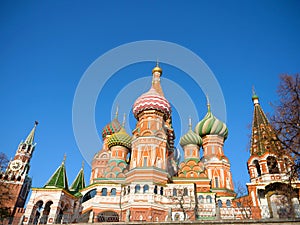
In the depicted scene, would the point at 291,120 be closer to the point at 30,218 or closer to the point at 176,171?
the point at 176,171

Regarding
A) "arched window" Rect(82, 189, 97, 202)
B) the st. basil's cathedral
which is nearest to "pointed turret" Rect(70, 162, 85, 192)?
the st. basil's cathedral

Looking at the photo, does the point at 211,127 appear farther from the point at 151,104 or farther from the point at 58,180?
the point at 58,180

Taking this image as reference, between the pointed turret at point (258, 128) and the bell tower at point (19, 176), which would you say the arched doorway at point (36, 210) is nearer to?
the bell tower at point (19, 176)

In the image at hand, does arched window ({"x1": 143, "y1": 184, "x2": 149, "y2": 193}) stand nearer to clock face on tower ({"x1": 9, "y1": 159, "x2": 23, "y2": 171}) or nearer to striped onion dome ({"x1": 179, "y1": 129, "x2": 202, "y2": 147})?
striped onion dome ({"x1": 179, "y1": 129, "x2": 202, "y2": 147})

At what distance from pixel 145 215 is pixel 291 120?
15064 mm

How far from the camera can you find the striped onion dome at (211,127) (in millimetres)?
37250

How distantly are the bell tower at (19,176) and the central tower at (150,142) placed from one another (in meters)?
17.8

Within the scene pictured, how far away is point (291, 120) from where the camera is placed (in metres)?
13.9

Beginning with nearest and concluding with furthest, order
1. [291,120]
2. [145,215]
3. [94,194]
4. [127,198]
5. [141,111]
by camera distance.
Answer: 1. [291,120]
2. [145,215]
3. [127,198]
4. [94,194]
5. [141,111]

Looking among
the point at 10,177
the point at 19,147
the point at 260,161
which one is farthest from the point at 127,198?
the point at 19,147

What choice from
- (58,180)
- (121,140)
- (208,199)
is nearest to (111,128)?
(121,140)

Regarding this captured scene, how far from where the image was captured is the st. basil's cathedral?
23.1 meters

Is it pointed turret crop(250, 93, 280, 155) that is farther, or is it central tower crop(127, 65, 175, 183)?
central tower crop(127, 65, 175, 183)

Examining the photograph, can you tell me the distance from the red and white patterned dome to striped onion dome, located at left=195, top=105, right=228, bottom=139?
6.75 metres
